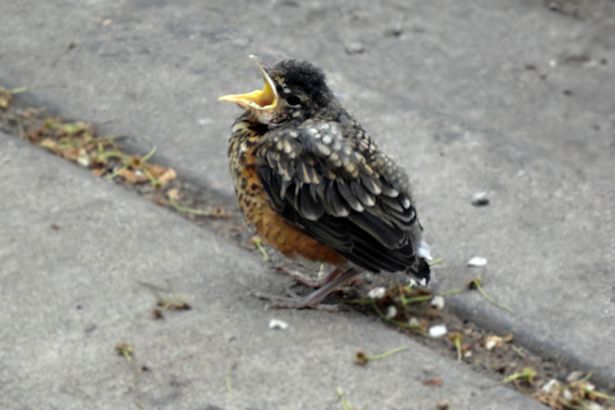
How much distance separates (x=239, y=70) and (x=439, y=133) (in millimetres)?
933

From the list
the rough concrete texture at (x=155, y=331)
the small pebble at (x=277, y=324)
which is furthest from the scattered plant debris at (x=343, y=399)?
the small pebble at (x=277, y=324)

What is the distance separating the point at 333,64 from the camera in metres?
6.18

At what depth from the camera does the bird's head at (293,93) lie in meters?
4.04

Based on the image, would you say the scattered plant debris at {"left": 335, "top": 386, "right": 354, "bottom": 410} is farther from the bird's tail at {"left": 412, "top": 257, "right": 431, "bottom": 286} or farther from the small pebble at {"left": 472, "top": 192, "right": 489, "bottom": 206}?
the small pebble at {"left": 472, "top": 192, "right": 489, "bottom": 206}

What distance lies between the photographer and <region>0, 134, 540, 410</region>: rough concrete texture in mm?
3539

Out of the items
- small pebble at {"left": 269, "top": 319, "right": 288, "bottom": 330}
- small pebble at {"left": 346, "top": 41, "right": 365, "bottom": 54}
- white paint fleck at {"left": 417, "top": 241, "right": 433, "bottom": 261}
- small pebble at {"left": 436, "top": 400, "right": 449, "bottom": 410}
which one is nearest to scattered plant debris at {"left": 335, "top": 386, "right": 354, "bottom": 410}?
small pebble at {"left": 436, "top": 400, "right": 449, "bottom": 410}

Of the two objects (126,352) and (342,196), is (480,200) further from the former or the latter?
(126,352)

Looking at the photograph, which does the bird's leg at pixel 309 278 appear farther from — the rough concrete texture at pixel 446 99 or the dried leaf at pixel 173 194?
the dried leaf at pixel 173 194

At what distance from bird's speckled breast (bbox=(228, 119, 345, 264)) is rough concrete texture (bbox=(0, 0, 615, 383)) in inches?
18.6

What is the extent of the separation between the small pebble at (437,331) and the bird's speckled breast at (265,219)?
364mm

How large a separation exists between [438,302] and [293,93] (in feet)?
2.74

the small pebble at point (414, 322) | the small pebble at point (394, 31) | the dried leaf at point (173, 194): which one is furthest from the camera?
the small pebble at point (394, 31)

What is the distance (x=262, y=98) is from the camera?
4207 mm

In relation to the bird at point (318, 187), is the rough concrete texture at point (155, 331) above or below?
below
